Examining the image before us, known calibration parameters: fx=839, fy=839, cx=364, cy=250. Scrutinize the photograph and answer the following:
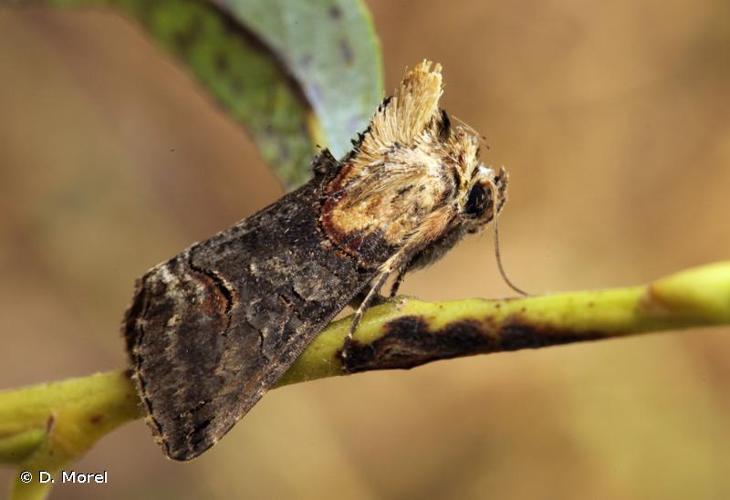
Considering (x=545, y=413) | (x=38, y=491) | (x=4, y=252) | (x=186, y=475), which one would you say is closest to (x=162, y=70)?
(x=4, y=252)

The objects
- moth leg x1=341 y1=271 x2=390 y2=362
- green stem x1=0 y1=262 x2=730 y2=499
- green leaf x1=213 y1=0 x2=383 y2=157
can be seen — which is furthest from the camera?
green leaf x1=213 y1=0 x2=383 y2=157

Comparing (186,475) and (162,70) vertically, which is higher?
(162,70)

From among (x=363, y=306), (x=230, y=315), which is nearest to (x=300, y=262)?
(x=230, y=315)

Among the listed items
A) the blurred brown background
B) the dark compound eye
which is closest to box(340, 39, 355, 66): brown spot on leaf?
the dark compound eye

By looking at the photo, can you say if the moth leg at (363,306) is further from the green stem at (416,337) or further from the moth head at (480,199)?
the moth head at (480,199)

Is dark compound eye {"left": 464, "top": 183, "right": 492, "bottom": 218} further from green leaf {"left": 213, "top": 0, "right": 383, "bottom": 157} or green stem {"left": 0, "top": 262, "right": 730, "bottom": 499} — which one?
green stem {"left": 0, "top": 262, "right": 730, "bottom": 499}

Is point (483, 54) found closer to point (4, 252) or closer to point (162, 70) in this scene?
point (162, 70)

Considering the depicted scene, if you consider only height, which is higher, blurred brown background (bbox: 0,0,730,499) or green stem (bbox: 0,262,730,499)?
blurred brown background (bbox: 0,0,730,499)
